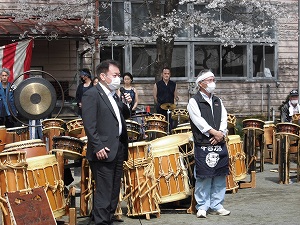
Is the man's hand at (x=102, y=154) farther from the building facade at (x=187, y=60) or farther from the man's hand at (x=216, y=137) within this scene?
the building facade at (x=187, y=60)

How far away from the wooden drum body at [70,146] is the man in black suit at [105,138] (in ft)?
3.30

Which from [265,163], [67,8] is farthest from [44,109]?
[67,8]

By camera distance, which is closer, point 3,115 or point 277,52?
point 3,115

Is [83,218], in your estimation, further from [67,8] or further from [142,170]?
[67,8]

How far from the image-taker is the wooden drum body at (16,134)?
1308 centimetres

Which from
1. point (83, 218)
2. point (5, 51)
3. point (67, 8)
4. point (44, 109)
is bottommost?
point (83, 218)

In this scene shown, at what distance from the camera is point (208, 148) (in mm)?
10000

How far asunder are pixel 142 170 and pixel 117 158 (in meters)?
1.20

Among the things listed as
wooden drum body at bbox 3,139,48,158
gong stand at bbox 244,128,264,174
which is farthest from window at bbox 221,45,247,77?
wooden drum body at bbox 3,139,48,158

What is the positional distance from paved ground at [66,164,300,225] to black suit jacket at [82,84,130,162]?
1.47 m

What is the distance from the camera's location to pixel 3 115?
48.2ft

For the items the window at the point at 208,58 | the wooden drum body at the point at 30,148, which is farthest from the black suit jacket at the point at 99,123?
the window at the point at 208,58

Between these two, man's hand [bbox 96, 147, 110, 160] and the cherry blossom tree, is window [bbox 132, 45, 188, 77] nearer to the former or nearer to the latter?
the cherry blossom tree

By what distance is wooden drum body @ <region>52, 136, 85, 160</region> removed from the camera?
974 cm
